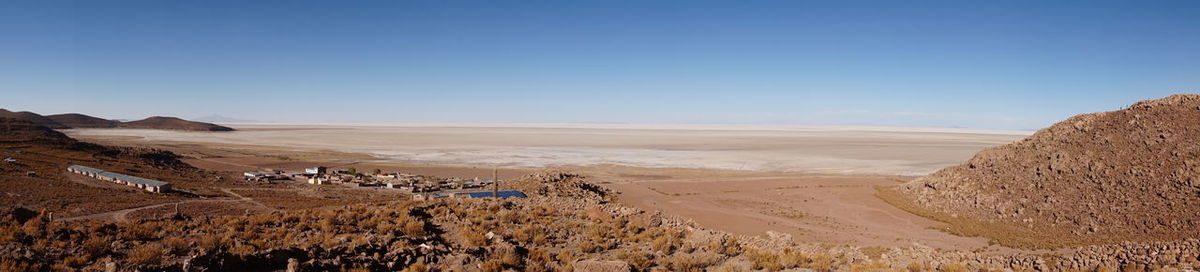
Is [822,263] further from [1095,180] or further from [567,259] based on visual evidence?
[1095,180]

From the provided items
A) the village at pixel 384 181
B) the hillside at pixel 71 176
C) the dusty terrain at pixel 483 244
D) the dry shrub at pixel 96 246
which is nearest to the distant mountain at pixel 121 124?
the hillside at pixel 71 176

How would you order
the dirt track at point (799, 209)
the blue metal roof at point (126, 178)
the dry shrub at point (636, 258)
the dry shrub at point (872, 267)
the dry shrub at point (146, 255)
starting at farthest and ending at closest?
the blue metal roof at point (126, 178), the dirt track at point (799, 209), the dry shrub at point (636, 258), the dry shrub at point (872, 267), the dry shrub at point (146, 255)

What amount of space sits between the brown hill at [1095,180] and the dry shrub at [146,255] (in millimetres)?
24353

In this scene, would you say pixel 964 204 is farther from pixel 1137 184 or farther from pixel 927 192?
pixel 1137 184

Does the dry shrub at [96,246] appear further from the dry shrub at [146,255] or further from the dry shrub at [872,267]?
the dry shrub at [872,267]

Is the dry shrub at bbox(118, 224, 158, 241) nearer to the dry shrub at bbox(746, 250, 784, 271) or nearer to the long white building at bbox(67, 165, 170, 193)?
the dry shrub at bbox(746, 250, 784, 271)

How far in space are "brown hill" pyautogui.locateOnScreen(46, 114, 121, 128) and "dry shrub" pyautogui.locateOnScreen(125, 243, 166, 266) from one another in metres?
186

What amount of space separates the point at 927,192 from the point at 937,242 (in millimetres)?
9705

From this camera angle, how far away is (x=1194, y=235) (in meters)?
17.5

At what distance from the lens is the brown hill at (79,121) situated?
14312 centimetres

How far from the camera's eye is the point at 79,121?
148250mm

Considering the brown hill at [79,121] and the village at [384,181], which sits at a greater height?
the brown hill at [79,121]

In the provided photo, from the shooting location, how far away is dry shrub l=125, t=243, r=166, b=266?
7.60 meters

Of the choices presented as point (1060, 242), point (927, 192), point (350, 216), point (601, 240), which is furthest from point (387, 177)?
point (1060, 242)
